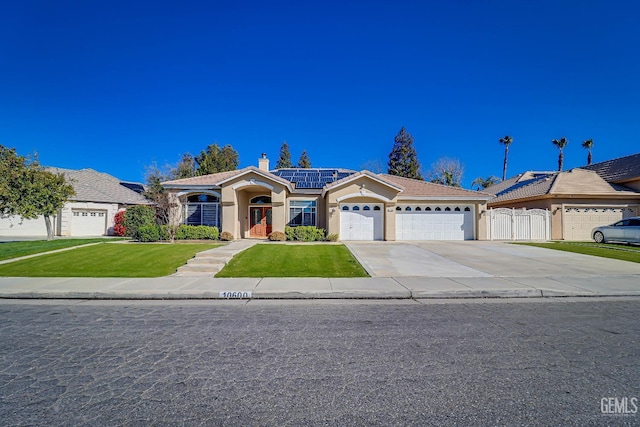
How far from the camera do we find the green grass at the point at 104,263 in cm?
955

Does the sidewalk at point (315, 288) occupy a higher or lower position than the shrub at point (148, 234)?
lower

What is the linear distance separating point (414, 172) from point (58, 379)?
42527 millimetres

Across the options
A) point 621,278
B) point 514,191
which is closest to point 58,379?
point 621,278

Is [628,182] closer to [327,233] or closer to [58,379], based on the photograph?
[327,233]

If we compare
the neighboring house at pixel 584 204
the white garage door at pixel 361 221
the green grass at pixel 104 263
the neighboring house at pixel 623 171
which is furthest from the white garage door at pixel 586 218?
the green grass at pixel 104 263

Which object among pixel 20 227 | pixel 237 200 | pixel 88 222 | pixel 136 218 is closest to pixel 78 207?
pixel 88 222

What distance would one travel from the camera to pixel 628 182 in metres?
23.0

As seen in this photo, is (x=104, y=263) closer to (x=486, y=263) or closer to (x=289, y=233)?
(x=289, y=233)

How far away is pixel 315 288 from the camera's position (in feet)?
24.9

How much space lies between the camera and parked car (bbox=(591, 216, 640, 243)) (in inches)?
688

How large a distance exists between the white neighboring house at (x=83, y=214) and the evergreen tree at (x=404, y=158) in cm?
3118

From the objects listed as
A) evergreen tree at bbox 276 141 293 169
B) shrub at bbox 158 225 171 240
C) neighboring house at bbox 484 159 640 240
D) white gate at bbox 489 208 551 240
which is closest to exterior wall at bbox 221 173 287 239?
shrub at bbox 158 225 171 240

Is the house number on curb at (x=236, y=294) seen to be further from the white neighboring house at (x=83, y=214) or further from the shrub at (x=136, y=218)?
the white neighboring house at (x=83, y=214)

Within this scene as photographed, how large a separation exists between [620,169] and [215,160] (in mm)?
37503
